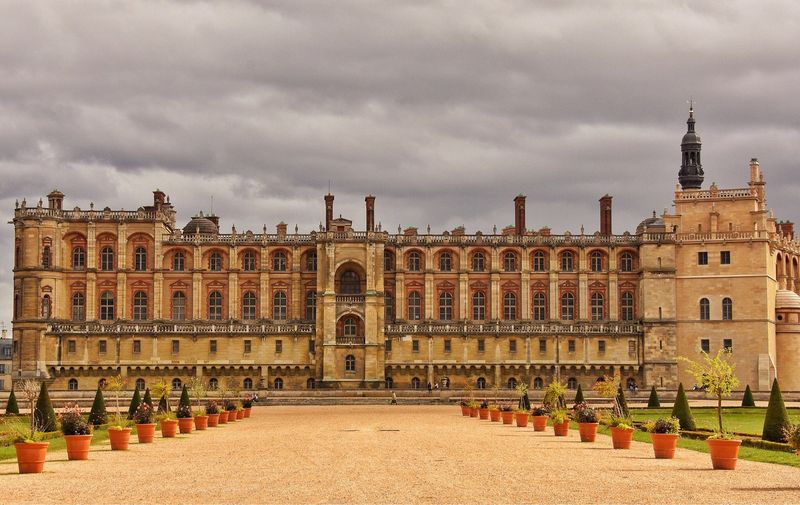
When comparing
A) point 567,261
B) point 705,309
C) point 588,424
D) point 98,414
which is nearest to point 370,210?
point 567,261

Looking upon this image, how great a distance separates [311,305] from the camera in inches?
3408

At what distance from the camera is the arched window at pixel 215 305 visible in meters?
86.0

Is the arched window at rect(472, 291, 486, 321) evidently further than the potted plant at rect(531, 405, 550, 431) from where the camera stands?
Yes

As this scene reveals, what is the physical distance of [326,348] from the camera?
3226 inches

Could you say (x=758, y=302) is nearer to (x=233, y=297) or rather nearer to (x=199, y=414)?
(x=233, y=297)

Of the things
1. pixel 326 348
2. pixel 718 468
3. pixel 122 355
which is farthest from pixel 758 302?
pixel 718 468

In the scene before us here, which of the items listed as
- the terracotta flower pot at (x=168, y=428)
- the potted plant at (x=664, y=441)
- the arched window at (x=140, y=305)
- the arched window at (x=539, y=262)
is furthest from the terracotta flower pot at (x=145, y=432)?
the arched window at (x=539, y=262)

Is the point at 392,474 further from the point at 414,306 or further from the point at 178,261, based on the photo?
the point at 178,261

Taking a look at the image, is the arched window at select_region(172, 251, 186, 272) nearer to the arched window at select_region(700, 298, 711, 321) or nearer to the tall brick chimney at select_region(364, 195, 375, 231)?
the tall brick chimney at select_region(364, 195, 375, 231)

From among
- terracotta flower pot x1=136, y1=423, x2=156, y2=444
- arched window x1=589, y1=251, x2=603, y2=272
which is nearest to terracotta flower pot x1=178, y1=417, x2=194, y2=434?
terracotta flower pot x1=136, y1=423, x2=156, y2=444

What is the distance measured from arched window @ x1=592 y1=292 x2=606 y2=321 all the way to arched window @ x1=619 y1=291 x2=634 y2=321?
49.8 inches

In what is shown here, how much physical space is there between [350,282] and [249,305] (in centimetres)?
739

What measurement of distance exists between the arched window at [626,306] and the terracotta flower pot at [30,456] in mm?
65133

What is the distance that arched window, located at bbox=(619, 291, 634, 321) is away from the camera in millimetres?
86188
